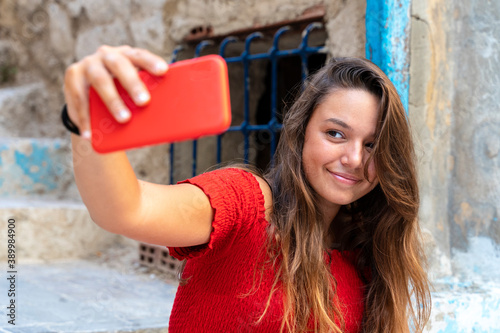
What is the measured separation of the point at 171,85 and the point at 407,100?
1329 millimetres

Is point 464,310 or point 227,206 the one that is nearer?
point 227,206

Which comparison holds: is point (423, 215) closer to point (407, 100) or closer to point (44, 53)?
point (407, 100)

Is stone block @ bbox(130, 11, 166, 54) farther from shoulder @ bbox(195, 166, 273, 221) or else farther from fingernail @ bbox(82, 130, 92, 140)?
fingernail @ bbox(82, 130, 92, 140)

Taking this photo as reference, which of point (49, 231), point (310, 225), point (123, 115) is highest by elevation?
point (123, 115)

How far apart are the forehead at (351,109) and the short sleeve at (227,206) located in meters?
0.24

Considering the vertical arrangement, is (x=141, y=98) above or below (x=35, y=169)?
above

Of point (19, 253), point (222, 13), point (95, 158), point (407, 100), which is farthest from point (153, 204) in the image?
point (19, 253)

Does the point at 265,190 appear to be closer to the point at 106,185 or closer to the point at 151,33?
the point at 106,185

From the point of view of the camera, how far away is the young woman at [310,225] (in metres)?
1.10

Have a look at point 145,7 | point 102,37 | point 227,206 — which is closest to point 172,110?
point 227,206

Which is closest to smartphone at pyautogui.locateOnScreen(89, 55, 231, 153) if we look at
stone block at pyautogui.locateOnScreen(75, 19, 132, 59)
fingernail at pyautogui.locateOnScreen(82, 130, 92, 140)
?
fingernail at pyautogui.locateOnScreen(82, 130, 92, 140)

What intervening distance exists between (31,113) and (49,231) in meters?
1.36

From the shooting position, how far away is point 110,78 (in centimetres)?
63

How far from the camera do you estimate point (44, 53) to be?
12.9ft
